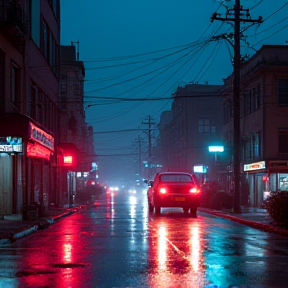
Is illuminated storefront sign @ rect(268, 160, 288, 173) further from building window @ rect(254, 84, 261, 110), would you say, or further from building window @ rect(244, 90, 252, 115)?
building window @ rect(244, 90, 252, 115)

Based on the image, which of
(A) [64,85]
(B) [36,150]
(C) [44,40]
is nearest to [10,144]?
(B) [36,150]

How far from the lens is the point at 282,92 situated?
3866cm

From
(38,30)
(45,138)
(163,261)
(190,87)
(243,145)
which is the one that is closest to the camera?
(163,261)

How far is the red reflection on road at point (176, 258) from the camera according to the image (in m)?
8.80

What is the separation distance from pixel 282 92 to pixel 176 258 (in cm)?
2933

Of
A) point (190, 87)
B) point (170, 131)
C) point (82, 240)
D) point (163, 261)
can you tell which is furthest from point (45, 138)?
point (170, 131)

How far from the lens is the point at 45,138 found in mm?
26859

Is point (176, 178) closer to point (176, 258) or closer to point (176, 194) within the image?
point (176, 194)

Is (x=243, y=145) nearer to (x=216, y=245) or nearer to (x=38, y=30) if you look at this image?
(x=38, y=30)

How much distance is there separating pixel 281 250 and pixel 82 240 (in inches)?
207

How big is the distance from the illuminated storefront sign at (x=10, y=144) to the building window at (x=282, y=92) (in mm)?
21935

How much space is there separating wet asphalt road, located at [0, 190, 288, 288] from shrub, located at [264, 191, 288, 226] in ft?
6.01

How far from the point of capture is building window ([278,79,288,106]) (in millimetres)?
38594

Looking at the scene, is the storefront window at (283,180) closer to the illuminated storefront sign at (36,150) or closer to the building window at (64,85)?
the illuminated storefront sign at (36,150)
